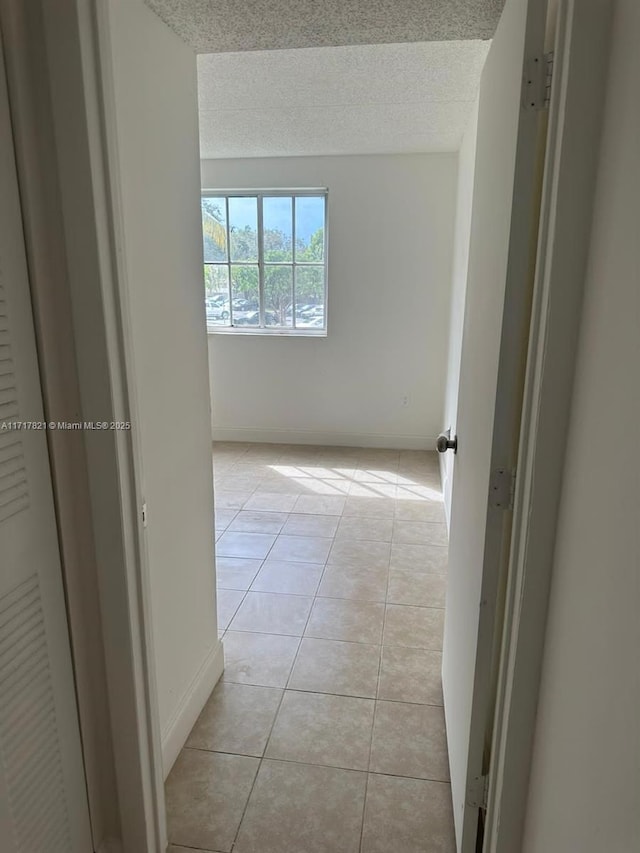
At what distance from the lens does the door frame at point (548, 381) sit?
2.85 feet

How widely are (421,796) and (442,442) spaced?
1029 mm

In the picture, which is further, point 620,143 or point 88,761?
point 88,761

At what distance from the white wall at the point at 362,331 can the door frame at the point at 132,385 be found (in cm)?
376

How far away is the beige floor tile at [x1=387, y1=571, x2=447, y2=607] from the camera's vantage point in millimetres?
2725

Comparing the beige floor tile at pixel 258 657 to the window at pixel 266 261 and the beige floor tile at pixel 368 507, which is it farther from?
the window at pixel 266 261

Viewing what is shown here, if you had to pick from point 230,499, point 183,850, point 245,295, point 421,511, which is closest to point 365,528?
point 421,511

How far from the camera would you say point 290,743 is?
188cm

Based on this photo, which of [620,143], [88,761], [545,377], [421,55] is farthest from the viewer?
[421,55]

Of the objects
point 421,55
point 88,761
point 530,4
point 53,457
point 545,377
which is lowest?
point 88,761

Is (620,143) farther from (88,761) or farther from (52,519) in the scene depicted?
(88,761)

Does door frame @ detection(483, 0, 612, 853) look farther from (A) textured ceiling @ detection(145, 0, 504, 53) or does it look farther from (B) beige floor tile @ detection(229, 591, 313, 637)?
(B) beige floor tile @ detection(229, 591, 313, 637)

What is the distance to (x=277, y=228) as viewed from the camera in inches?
192

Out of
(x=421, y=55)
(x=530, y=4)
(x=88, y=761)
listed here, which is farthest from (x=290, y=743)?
(x=421, y=55)

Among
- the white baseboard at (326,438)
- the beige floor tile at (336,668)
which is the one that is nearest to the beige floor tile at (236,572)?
the beige floor tile at (336,668)
